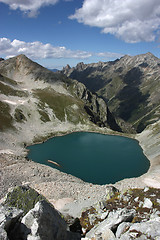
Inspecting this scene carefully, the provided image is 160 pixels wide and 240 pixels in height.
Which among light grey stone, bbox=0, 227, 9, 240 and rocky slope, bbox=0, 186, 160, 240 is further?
rocky slope, bbox=0, 186, 160, 240

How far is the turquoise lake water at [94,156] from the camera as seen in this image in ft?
231

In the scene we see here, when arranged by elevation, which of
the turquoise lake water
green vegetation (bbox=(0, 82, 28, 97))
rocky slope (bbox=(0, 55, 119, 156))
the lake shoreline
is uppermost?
green vegetation (bbox=(0, 82, 28, 97))

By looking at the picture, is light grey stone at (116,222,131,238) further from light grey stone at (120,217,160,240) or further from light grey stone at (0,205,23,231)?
light grey stone at (0,205,23,231)

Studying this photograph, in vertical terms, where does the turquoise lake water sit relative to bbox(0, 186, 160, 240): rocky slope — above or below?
below

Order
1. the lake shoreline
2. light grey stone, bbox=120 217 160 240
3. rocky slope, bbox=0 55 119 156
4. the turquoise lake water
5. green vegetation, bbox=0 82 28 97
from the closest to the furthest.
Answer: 1. light grey stone, bbox=120 217 160 240
2. the lake shoreline
3. the turquoise lake water
4. rocky slope, bbox=0 55 119 156
5. green vegetation, bbox=0 82 28 97

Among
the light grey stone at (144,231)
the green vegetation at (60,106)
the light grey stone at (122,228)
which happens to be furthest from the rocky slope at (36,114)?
the light grey stone at (144,231)

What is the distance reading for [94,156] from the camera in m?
88.3

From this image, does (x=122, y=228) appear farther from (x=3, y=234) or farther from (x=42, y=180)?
(x=42, y=180)

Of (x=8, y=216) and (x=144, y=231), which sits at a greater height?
(x=8, y=216)

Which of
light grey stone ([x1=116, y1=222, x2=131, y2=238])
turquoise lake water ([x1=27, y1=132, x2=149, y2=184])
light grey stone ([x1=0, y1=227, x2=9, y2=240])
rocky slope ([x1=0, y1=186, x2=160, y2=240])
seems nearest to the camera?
light grey stone ([x1=0, y1=227, x2=9, y2=240])

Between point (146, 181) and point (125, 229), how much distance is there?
1753 inches

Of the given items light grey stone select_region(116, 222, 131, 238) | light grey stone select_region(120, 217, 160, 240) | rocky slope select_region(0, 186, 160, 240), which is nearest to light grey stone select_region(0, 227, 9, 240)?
rocky slope select_region(0, 186, 160, 240)

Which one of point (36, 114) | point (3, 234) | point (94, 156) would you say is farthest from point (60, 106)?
point (3, 234)

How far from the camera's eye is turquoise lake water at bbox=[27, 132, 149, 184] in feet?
231
